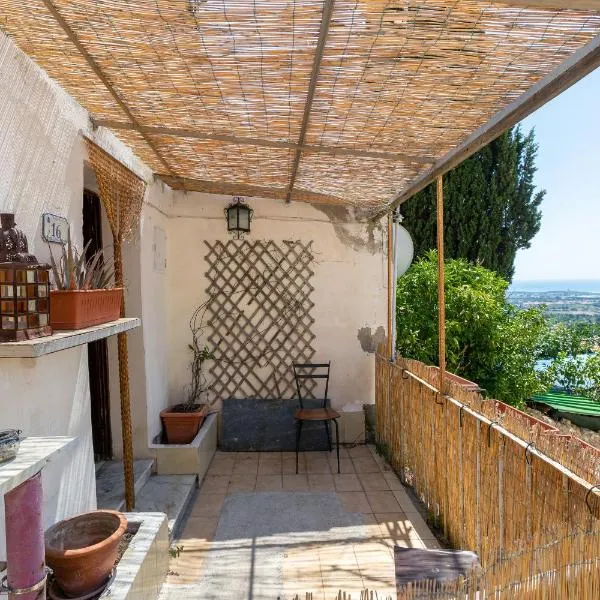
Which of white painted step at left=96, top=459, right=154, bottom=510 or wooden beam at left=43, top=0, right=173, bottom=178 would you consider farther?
white painted step at left=96, top=459, right=154, bottom=510

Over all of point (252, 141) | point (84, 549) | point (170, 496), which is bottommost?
point (170, 496)

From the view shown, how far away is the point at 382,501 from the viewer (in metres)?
3.56

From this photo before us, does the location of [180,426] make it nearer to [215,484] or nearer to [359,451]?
[215,484]

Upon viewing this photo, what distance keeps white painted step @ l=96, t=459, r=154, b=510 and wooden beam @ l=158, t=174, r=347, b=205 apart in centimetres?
231

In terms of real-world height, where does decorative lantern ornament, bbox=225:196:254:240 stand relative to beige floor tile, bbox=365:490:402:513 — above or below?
above

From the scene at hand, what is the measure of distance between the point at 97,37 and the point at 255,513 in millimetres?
2927

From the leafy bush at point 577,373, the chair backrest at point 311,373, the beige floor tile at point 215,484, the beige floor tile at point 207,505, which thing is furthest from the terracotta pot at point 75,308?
the leafy bush at point 577,373

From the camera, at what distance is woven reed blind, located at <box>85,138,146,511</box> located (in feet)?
9.38

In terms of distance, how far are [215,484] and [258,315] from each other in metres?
1.68

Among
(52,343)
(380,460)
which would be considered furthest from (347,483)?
(52,343)

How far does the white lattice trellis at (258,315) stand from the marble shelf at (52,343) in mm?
2749

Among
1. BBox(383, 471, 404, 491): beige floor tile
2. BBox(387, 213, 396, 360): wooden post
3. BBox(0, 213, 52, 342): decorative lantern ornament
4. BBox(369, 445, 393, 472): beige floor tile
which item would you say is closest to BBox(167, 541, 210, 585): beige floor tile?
BBox(383, 471, 404, 491): beige floor tile

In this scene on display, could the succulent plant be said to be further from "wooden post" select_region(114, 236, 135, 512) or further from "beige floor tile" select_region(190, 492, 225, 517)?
"beige floor tile" select_region(190, 492, 225, 517)

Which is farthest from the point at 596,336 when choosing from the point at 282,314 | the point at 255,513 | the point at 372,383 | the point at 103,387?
the point at 103,387
